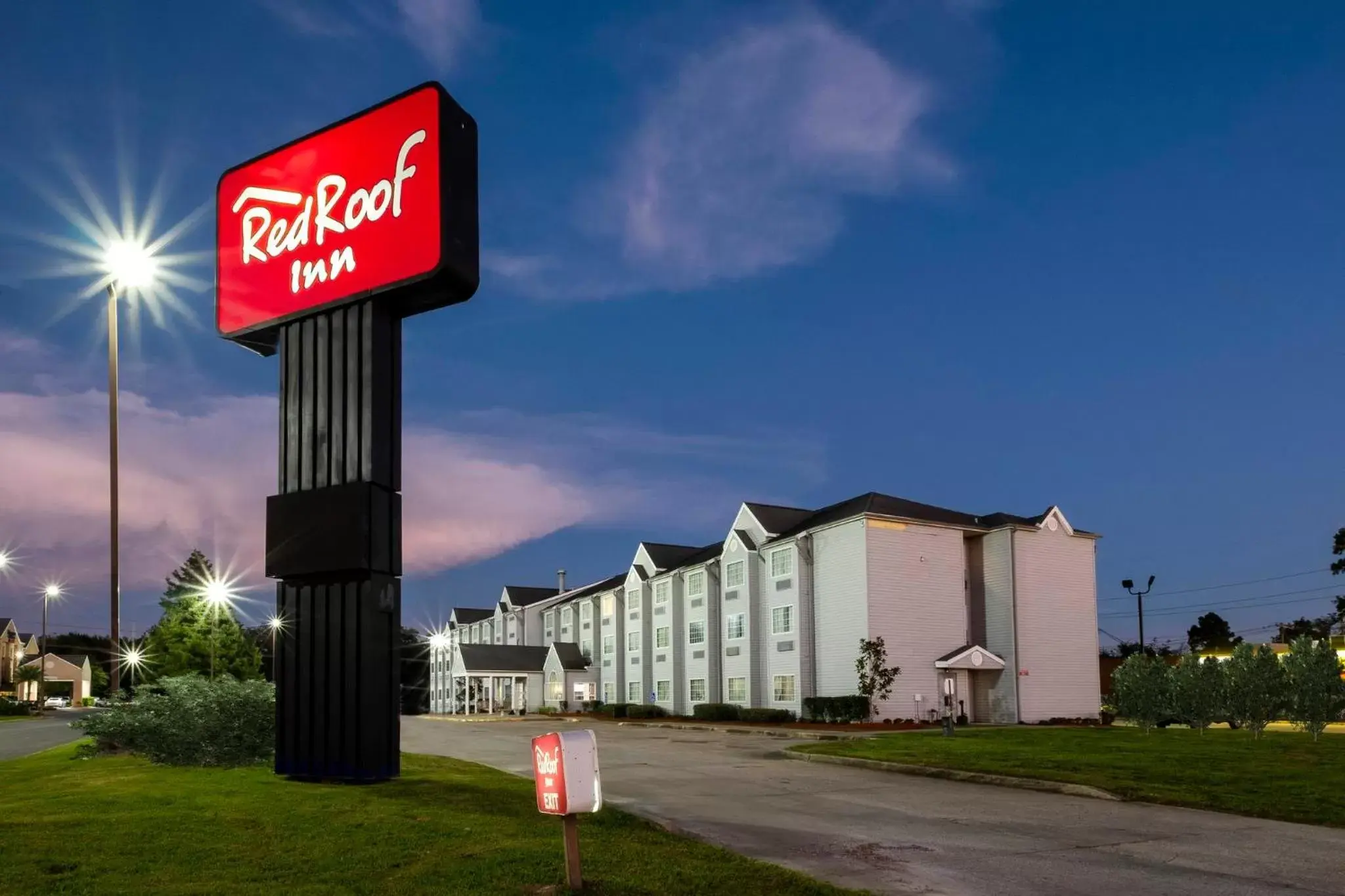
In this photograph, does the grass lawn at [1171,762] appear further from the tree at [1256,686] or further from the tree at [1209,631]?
the tree at [1209,631]

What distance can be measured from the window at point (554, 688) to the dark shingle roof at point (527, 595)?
16156mm

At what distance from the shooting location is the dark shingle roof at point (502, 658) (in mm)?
77875

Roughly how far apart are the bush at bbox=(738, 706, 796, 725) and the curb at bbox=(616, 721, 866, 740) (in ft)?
9.56

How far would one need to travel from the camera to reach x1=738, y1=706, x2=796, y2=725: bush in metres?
50.1

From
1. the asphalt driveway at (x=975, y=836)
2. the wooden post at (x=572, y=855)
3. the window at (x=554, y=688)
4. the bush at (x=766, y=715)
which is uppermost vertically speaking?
the wooden post at (x=572, y=855)

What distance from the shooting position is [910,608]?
4706 cm

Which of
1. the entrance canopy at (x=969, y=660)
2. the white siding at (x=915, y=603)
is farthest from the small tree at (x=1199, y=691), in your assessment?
the white siding at (x=915, y=603)

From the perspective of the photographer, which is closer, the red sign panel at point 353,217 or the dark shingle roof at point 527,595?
the red sign panel at point 353,217

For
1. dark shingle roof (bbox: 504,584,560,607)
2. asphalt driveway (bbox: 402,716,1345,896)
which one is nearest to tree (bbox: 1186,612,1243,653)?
dark shingle roof (bbox: 504,584,560,607)

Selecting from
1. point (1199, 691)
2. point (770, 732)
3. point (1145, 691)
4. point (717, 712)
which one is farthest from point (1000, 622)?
point (1199, 691)

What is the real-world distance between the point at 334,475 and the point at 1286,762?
1795 centimetres

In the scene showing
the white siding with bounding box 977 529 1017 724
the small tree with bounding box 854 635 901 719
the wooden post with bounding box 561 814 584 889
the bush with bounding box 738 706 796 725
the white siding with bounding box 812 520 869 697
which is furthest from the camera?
the bush with bounding box 738 706 796 725

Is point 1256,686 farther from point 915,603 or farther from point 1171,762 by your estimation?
point 915,603

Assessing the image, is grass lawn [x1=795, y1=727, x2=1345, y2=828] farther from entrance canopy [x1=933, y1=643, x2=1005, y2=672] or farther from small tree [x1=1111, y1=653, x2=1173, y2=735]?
entrance canopy [x1=933, y1=643, x2=1005, y2=672]
